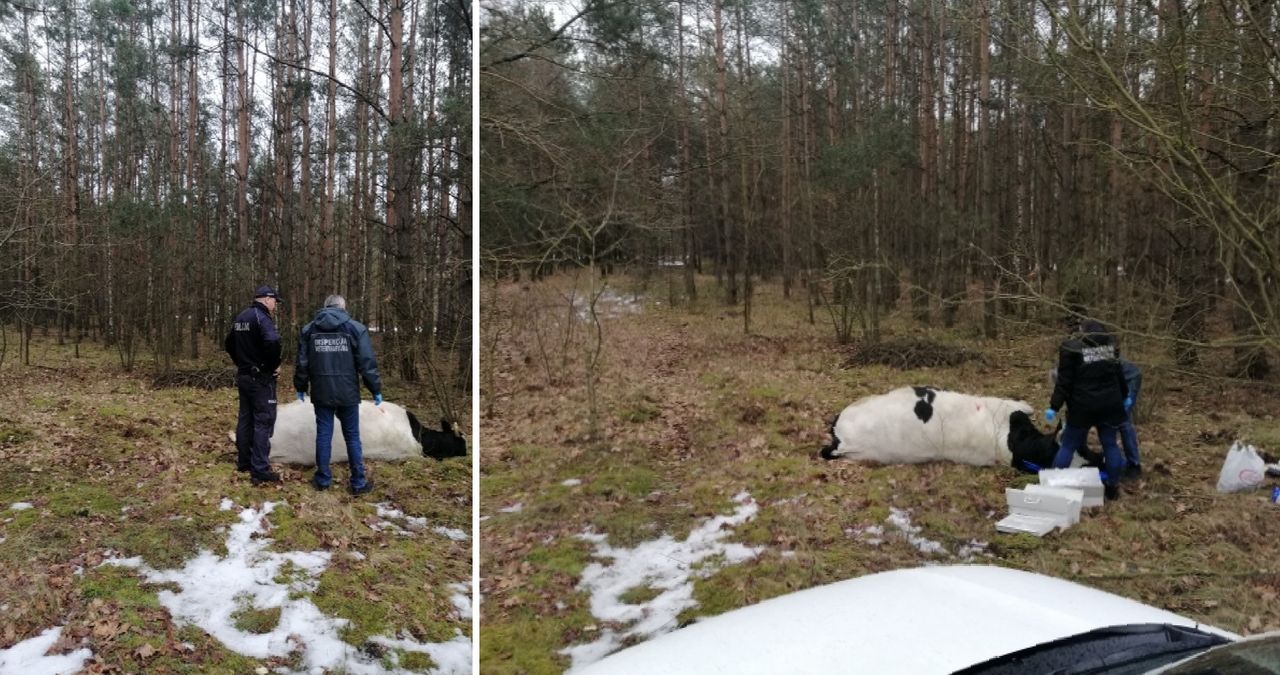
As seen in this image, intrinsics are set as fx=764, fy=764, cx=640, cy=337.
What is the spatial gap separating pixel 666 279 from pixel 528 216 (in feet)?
1.79

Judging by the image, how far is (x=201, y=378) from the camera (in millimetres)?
1633

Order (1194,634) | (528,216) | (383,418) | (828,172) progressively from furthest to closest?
(828,172)
(528,216)
(383,418)
(1194,634)

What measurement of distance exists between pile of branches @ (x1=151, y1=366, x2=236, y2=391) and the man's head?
163mm

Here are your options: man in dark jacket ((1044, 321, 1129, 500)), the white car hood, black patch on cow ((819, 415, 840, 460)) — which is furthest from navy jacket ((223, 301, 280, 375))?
man in dark jacket ((1044, 321, 1129, 500))

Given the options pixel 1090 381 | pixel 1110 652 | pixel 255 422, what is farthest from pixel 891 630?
pixel 1090 381

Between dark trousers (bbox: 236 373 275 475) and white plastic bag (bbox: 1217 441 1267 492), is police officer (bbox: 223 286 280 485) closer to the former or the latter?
dark trousers (bbox: 236 373 275 475)

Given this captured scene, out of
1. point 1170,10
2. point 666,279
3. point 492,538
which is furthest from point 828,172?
point 492,538

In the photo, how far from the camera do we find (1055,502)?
254 cm

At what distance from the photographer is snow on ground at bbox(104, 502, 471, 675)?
149 centimetres

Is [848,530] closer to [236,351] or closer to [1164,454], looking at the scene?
[1164,454]

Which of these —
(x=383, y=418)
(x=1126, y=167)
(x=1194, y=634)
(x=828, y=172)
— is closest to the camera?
(x=1194, y=634)

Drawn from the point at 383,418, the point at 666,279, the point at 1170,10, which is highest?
the point at 1170,10

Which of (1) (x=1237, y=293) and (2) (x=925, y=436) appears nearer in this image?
(1) (x=1237, y=293)

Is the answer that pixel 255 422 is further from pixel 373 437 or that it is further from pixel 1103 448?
pixel 1103 448
